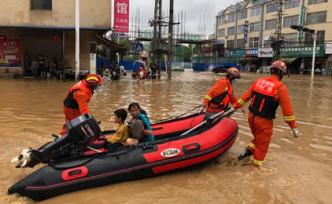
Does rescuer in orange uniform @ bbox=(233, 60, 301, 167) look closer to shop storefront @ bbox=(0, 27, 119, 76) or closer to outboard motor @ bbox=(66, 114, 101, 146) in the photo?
outboard motor @ bbox=(66, 114, 101, 146)

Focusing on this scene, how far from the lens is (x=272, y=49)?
186ft

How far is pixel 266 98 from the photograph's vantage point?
5852mm

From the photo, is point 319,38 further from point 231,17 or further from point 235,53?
point 231,17

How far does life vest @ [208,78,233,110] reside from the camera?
7113 millimetres

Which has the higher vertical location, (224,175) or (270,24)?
(270,24)

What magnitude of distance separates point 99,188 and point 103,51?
1462 inches

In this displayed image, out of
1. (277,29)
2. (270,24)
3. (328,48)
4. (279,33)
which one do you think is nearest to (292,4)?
(277,29)

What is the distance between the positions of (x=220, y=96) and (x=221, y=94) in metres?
0.04

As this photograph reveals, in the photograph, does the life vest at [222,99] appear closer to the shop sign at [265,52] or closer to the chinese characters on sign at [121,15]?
the chinese characters on sign at [121,15]

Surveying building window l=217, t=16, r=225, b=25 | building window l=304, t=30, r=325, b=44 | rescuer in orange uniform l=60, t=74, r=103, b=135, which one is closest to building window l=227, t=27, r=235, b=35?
building window l=217, t=16, r=225, b=25

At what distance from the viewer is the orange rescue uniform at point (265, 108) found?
573 cm

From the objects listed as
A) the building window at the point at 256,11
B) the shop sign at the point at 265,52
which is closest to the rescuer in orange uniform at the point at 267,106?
the shop sign at the point at 265,52

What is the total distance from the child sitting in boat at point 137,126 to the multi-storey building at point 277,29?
4581cm

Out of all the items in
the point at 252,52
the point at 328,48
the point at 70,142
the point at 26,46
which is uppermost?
the point at 328,48
